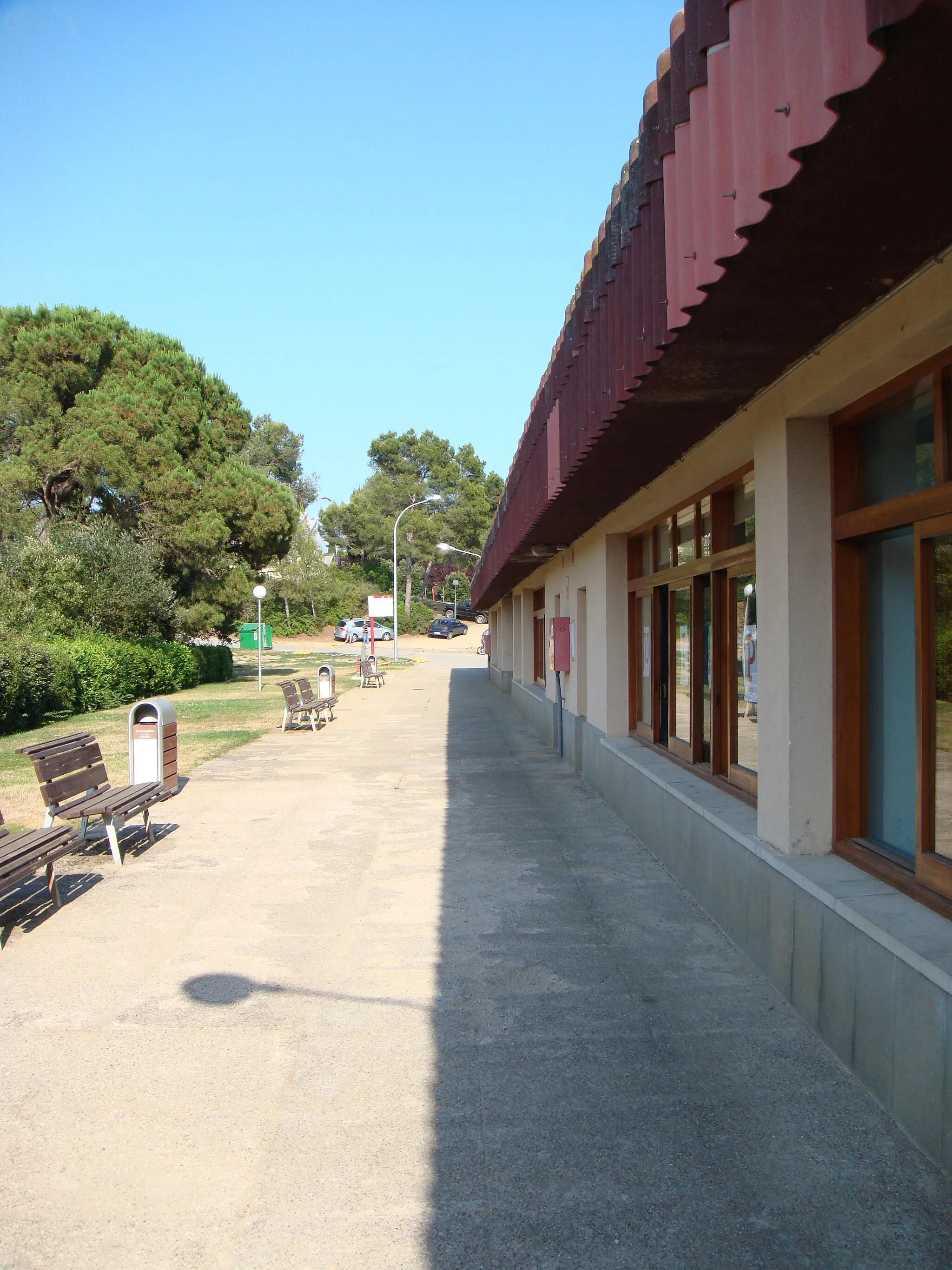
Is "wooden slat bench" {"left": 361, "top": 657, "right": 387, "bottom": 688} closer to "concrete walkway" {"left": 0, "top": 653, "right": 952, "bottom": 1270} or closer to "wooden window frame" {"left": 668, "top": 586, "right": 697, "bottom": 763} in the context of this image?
"wooden window frame" {"left": 668, "top": 586, "right": 697, "bottom": 763}

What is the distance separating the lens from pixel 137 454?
84.4 feet

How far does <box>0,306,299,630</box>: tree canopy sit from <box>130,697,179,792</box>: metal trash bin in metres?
15.9

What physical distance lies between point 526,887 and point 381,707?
15600 mm

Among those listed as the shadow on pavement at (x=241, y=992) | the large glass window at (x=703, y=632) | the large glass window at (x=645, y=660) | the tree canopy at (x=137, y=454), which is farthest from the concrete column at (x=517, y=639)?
the shadow on pavement at (x=241, y=992)

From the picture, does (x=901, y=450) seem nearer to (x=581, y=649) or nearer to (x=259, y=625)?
(x=581, y=649)

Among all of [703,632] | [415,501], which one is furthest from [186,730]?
[415,501]

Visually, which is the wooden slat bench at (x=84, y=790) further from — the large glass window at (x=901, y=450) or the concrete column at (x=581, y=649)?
the large glass window at (x=901, y=450)

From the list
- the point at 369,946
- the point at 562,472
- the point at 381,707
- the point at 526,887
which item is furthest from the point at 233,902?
the point at 381,707

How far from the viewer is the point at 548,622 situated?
15.1 meters

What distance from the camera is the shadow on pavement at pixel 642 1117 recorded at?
2672 millimetres

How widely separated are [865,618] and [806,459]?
792 millimetres

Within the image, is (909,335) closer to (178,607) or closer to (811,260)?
(811,260)

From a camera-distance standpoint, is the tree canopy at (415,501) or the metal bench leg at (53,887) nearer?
the metal bench leg at (53,887)

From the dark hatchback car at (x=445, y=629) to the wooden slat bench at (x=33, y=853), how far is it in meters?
58.7
